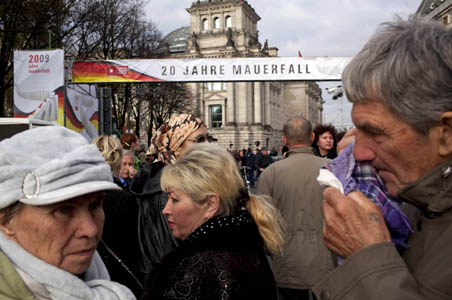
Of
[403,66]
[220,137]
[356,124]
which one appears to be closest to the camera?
[403,66]

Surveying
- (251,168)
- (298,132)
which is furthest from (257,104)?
(298,132)

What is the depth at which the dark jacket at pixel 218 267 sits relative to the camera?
6.63ft

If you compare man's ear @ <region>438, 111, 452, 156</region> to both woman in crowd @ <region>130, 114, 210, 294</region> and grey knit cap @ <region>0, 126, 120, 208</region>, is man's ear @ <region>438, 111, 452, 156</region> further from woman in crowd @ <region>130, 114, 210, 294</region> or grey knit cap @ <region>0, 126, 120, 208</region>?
woman in crowd @ <region>130, 114, 210, 294</region>

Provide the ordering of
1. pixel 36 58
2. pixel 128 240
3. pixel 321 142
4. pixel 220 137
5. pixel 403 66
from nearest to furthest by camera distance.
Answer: pixel 403 66, pixel 128 240, pixel 321 142, pixel 36 58, pixel 220 137

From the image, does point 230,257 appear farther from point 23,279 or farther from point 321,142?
point 321,142

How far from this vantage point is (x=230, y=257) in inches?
84.7

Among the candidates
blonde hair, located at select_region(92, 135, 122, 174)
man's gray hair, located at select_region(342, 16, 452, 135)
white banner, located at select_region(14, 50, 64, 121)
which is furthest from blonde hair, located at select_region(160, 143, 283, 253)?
white banner, located at select_region(14, 50, 64, 121)

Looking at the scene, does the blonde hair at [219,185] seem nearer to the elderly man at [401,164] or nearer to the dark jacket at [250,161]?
the elderly man at [401,164]

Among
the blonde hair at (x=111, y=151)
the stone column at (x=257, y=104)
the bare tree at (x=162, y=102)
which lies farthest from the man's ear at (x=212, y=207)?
Answer: the stone column at (x=257, y=104)

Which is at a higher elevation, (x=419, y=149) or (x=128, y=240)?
(x=419, y=149)

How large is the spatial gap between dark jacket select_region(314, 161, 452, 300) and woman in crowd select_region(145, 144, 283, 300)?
2.34 feet

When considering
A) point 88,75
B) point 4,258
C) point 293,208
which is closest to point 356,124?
point 4,258

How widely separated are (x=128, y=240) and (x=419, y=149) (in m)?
2.52

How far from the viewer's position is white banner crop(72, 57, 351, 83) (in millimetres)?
15938
